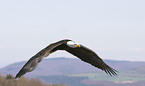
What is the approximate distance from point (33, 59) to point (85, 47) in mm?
5247

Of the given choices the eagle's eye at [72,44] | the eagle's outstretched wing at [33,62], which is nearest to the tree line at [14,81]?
the eagle's eye at [72,44]

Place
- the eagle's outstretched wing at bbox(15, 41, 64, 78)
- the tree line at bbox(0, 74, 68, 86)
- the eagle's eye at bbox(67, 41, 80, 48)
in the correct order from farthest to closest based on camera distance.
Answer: the tree line at bbox(0, 74, 68, 86) → the eagle's eye at bbox(67, 41, 80, 48) → the eagle's outstretched wing at bbox(15, 41, 64, 78)

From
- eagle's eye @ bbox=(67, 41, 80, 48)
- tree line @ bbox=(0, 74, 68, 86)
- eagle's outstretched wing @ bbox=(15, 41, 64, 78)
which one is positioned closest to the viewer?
eagle's outstretched wing @ bbox=(15, 41, 64, 78)

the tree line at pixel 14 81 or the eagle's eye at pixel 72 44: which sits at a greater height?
the eagle's eye at pixel 72 44

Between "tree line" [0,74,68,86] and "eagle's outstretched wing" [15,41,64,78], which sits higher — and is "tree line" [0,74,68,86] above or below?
below

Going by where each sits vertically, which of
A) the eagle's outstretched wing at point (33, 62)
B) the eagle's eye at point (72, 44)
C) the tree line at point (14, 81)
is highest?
the eagle's eye at point (72, 44)

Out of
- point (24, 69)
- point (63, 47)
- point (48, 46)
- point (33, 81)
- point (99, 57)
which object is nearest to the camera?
point (24, 69)

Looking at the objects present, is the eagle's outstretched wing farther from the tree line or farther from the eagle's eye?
the tree line

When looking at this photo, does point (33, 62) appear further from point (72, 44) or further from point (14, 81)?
point (14, 81)

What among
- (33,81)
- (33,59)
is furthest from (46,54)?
(33,81)

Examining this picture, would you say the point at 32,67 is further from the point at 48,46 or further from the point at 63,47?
the point at 63,47

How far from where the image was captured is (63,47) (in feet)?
43.9

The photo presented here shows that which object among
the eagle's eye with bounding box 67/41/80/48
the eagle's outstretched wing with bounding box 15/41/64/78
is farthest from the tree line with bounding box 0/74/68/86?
the eagle's outstretched wing with bounding box 15/41/64/78

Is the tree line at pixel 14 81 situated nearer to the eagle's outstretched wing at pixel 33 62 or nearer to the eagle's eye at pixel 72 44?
the eagle's eye at pixel 72 44
